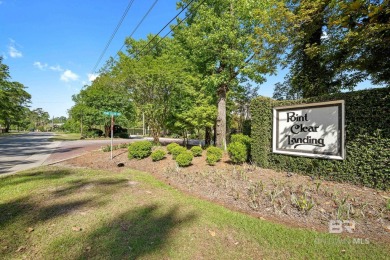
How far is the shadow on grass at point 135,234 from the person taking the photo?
280cm

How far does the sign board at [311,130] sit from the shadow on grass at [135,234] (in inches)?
173

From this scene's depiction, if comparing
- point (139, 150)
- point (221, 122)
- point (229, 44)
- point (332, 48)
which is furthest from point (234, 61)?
point (139, 150)

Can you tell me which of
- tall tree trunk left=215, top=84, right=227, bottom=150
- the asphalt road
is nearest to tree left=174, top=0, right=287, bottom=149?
tall tree trunk left=215, top=84, right=227, bottom=150

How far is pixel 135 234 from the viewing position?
3.26 metres

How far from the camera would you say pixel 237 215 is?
13.3 ft

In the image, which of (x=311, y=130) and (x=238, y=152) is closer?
(x=311, y=130)

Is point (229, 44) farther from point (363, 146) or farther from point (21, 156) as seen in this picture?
point (21, 156)

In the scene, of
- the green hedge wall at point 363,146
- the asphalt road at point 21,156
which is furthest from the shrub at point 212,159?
the asphalt road at point 21,156

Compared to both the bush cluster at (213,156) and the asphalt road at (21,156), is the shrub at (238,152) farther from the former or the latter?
the asphalt road at (21,156)

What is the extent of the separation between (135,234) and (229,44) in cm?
1082

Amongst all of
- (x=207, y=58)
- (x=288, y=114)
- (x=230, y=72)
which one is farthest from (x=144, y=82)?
(x=288, y=114)

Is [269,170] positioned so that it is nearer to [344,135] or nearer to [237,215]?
[344,135]

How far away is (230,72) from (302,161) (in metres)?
7.34

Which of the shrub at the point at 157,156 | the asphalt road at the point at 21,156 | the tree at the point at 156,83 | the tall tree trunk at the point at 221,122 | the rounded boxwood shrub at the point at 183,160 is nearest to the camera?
the rounded boxwood shrub at the point at 183,160
